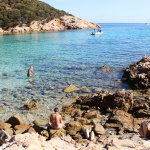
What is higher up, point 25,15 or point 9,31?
point 25,15

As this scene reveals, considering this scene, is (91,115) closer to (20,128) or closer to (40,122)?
(40,122)

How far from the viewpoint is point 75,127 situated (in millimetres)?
8664

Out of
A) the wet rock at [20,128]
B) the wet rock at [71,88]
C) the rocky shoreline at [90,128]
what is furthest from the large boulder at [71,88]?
the wet rock at [20,128]

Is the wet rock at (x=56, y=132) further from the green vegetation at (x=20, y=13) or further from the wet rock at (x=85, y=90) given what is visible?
the green vegetation at (x=20, y=13)

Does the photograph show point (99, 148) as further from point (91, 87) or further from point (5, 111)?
point (91, 87)

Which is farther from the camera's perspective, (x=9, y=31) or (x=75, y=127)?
(x=9, y=31)

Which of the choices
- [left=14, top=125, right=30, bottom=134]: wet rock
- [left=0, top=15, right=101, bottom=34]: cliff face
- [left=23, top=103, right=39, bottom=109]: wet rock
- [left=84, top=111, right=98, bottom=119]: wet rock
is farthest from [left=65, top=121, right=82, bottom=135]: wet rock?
[left=0, top=15, right=101, bottom=34]: cliff face

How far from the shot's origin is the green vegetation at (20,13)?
7519cm

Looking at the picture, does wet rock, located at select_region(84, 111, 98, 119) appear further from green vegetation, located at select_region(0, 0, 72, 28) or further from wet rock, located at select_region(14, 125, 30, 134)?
green vegetation, located at select_region(0, 0, 72, 28)

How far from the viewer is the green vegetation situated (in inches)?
2960

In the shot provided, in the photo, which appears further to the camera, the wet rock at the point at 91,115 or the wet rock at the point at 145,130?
the wet rock at the point at 91,115

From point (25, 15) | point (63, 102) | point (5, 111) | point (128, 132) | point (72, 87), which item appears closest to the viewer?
point (128, 132)

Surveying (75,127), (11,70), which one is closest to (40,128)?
(75,127)

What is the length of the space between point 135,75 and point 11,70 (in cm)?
1392
